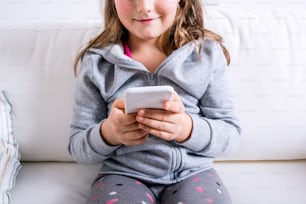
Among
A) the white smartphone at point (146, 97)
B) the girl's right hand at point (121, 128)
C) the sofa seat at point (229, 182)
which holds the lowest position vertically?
the sofa seat at point (229, 182)

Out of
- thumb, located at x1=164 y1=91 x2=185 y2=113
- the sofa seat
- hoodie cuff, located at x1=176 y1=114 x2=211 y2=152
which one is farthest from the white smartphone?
the sofa seat

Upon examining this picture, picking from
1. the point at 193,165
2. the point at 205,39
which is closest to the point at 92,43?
the point at 205,39

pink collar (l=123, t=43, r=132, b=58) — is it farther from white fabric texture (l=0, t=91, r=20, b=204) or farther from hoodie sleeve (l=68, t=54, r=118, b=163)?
white fabric texture (l=0, t=91, r=20, b=204)

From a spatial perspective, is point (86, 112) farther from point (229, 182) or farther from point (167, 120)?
point (229, 182)

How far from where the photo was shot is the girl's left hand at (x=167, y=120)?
0.73 metres

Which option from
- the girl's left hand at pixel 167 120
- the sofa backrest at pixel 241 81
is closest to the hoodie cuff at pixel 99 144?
the girl's left hand at pixel 167 120

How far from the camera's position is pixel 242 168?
3.53 feet

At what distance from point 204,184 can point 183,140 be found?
0.36 ft

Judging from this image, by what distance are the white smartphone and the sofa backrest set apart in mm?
412

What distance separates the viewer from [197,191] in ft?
2.72

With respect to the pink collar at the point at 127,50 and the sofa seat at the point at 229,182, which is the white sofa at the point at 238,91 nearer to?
the sofa seat at the point at 229,182

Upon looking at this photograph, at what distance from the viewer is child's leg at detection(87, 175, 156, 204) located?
797 millimetres

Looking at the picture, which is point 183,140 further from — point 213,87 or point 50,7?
point 50,7

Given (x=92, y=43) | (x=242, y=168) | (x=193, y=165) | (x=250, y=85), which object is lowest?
(x=242, y=168)
